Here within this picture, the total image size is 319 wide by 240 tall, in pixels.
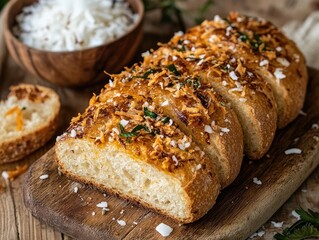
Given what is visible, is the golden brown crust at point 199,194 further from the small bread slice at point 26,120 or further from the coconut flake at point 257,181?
the small bread slice at point 26,120

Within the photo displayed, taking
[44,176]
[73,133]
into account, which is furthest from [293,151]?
[44,176]

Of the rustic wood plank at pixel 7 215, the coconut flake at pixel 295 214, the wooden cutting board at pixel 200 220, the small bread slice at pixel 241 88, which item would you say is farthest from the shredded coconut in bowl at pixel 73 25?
the coconut flake at pixel 295 214

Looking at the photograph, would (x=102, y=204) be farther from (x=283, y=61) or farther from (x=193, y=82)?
(x=283, y=61)

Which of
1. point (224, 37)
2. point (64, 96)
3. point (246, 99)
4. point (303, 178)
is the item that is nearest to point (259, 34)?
point (224, 37)

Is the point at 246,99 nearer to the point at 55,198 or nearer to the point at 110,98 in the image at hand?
the point at 110,98

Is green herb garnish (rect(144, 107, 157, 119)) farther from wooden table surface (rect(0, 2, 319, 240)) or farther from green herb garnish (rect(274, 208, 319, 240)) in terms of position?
green herb garnish (rect(274, 208, 319, 240))

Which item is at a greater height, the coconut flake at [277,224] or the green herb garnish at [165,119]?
the green herb garnish at [165,119]

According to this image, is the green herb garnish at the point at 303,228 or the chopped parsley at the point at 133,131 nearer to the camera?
the chopped parsley at the point at 133,131
